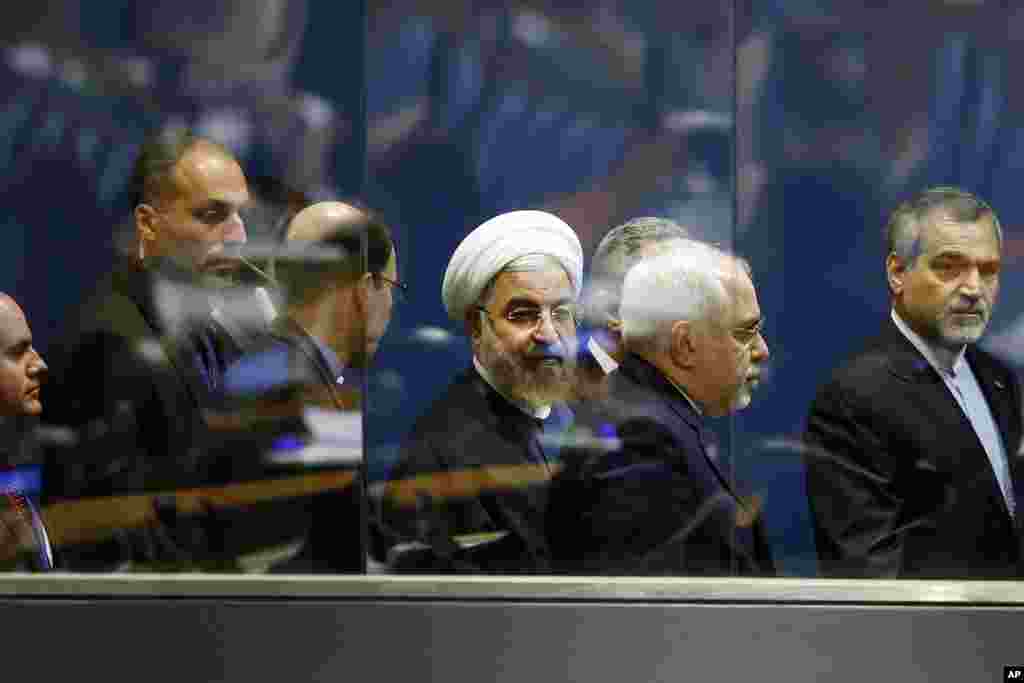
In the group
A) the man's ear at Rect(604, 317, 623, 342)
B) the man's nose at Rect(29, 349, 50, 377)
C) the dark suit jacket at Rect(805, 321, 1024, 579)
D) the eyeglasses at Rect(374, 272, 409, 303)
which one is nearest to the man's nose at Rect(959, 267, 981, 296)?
the dark suit jacket at Rect(805, 321, 1024, 579)

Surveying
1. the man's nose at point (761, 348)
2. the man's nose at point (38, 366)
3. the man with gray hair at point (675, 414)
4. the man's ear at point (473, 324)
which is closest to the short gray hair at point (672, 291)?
the man with gray hair at point (675, 414)

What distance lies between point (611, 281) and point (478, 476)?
60 centimetres

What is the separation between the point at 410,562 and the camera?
142 inches

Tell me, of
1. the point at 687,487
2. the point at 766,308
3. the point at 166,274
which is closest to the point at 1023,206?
the point at 766,308

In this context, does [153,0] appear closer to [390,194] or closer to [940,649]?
[390,194]

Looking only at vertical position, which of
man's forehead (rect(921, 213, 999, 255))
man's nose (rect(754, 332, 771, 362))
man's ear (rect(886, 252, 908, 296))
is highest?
man's forehead (rect(921, 213, 999, 255))

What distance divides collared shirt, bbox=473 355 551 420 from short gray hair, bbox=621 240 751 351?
0.88 ft

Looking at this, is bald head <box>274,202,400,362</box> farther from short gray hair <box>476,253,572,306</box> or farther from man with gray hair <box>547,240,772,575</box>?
man with gray hair <box>547,240,772,575</box>

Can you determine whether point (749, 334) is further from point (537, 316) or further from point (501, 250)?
point (501, 250)

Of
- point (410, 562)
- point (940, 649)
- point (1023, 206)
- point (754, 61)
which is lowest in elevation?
point (940, 649)

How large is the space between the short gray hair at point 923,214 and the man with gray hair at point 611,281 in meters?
0.52

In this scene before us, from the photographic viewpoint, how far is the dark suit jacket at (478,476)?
11.6 ft

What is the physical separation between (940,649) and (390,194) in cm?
184

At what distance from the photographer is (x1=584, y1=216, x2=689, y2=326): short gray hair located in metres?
3.49
